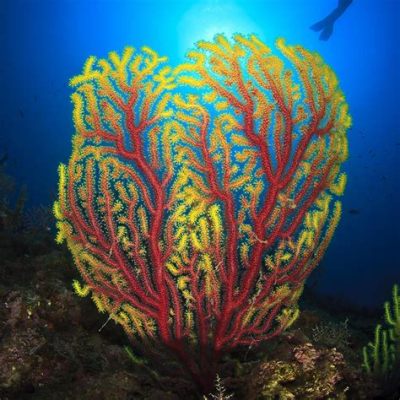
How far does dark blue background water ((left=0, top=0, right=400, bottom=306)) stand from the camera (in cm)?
5484

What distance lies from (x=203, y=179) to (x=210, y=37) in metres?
64.8

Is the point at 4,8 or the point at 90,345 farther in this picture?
the point at 4,8

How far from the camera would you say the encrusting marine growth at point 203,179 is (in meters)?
3.30

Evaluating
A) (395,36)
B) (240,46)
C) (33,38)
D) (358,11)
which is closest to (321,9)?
(358,11)

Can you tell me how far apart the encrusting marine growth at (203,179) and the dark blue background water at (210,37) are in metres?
46.7

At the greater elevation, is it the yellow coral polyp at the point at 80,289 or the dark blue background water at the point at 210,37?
the dark blue background water at the point at 210,37

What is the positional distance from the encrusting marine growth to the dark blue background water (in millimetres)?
46724

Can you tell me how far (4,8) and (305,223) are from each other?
64.8 m

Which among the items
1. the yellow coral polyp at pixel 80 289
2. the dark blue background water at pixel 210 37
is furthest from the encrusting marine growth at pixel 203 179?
the dark blue background water at pixel 210 37

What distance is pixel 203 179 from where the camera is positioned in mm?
3404

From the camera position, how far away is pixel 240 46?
10.8ft

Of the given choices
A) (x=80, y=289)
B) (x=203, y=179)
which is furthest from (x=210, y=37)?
(x=80, y=289)

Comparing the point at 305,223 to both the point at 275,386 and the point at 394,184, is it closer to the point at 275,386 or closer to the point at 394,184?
the point at 275,386

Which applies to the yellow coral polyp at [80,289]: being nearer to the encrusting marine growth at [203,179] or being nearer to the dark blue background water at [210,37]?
the encrusting marine growth at [203,179]
